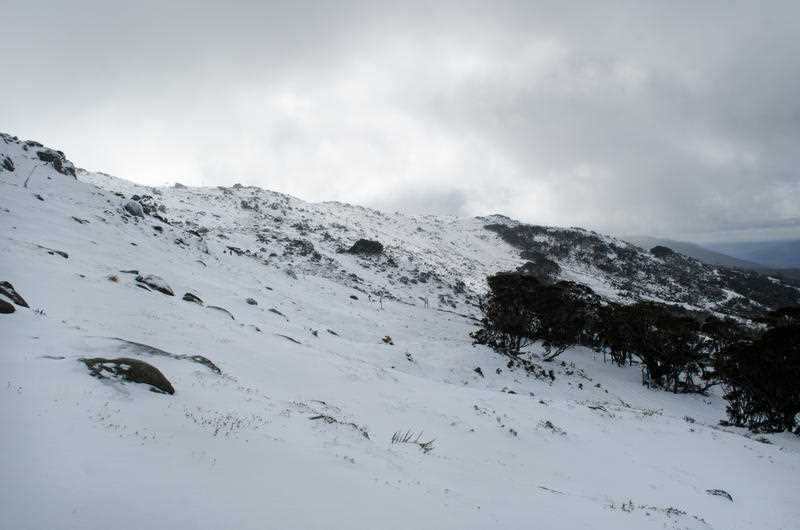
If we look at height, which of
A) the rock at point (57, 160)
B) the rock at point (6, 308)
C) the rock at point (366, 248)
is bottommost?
the rock at point (6, 308)

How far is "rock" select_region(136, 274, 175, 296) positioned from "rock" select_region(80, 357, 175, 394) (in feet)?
40.9

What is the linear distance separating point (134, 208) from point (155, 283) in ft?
68.1

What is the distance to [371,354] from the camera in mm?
23812

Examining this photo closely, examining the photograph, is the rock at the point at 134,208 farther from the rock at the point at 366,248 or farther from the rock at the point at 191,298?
the rock at the point at 366,248

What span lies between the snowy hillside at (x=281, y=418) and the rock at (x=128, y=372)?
159 millimetres

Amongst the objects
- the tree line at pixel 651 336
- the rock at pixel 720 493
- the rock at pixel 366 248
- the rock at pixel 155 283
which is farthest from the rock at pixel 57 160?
the rock at pixel 720 493

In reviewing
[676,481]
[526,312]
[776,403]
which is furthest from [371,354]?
[776,403]

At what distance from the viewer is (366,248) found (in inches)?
2630

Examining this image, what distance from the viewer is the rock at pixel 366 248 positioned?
6581 centimetres

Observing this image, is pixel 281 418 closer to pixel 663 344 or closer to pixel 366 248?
pixel 663 344

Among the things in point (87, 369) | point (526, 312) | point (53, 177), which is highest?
point (53, 177)

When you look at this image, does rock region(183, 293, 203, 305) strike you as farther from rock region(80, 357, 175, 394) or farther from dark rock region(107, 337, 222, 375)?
rock region(80, 357, 175, 394)

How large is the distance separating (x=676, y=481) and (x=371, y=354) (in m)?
15.3

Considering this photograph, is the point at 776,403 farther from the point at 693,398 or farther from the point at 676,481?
the point at 676,481
